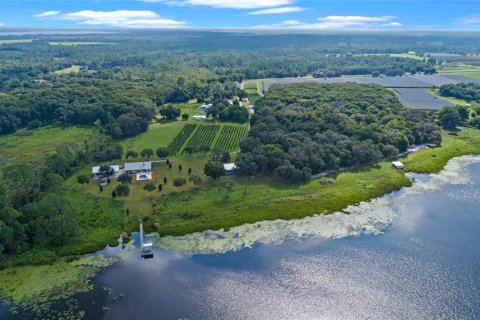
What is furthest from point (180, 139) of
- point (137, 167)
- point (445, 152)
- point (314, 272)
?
point (445, 152)

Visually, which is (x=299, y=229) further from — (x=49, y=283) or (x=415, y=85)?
(x=415, y=85)

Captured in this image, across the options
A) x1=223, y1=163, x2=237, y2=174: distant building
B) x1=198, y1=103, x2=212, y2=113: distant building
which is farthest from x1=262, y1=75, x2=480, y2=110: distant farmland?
x1=223, y1=163, x2=237, y2=174: distant building

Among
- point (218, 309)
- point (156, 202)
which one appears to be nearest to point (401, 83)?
point (156, 202)

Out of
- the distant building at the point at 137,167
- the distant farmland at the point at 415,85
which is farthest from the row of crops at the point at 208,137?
the distant farmland at the point at 415,85

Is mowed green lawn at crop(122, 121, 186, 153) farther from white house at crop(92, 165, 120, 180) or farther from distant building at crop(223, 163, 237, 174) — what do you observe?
distant building at crop(223, 163, 237, 174)

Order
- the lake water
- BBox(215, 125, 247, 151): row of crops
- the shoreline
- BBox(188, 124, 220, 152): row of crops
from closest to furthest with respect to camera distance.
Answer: the lake water < the shoreline < BBox(215, 125, 247, 151): row of crops < BBox(188, 124, 220, 152): row of crops

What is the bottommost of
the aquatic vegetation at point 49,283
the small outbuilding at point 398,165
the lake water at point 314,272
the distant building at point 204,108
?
the aquatic vegetation at point 49,283

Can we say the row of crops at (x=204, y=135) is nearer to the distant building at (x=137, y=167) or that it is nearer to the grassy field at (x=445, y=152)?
the distant building at (x=137, y=167)
